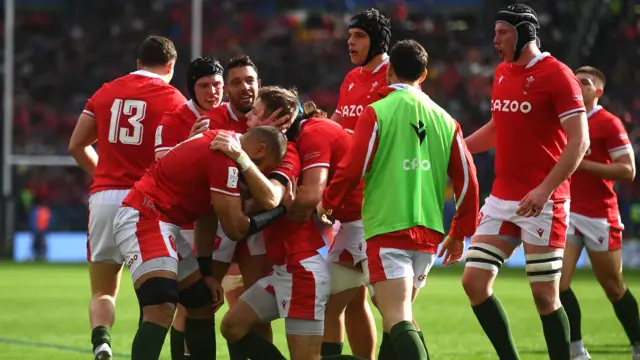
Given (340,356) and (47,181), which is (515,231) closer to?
(340,356)

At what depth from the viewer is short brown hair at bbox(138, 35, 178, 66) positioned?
8.00m

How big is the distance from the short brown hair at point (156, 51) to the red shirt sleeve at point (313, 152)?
6.17 feet

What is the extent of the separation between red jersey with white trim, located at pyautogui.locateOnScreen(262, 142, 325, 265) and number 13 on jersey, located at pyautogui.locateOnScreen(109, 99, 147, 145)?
1.70m

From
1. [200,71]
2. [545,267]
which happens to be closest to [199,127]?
[200,71]

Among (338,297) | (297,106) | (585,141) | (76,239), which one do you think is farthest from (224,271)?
(76,239)

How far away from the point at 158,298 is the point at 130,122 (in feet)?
6.61

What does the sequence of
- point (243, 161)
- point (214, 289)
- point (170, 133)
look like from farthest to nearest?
point (170, 133), point (214, 289), point (243, 161)

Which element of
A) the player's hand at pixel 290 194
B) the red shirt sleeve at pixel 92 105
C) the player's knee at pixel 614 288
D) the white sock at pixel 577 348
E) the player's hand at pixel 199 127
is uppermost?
the player's hand at pixel 199 127

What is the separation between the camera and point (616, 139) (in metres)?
9.27

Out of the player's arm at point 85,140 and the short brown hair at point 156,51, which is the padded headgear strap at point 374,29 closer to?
the short brown hair at point 156,51

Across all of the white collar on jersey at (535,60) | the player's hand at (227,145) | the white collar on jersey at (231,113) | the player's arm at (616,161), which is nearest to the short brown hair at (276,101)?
the player's hand at (227,145)

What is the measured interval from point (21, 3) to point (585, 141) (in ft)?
86.0

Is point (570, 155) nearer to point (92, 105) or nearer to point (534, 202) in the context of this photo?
point (534, 202)

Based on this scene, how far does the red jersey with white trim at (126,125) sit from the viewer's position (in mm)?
7871
